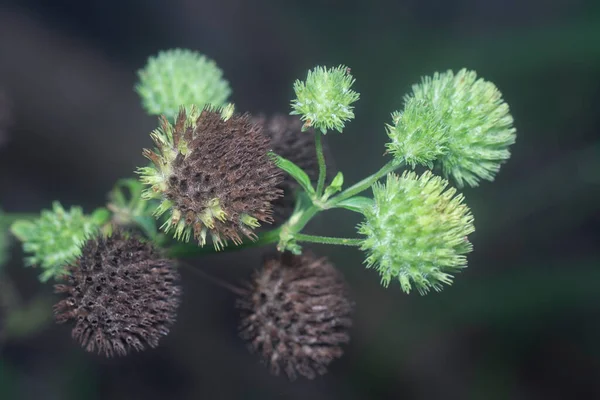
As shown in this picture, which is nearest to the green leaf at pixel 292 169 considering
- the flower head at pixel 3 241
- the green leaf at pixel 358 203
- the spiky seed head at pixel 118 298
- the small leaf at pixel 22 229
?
the green leaf at pixel 358 203

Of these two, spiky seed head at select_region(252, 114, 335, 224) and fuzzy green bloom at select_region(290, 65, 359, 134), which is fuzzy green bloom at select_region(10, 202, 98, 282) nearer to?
spiky seed head at select_region(252, 114, 335, 224)

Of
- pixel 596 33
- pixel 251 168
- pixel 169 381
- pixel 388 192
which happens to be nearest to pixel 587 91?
pixel 596 33

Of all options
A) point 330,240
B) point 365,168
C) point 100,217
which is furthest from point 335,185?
point 365,168

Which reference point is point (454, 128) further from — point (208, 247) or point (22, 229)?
point (22, 229)

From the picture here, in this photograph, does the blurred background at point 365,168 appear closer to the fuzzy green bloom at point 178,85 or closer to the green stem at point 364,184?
the fuzzy green bloom at point 178,85

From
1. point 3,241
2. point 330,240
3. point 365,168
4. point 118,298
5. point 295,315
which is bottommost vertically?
point 118,298
